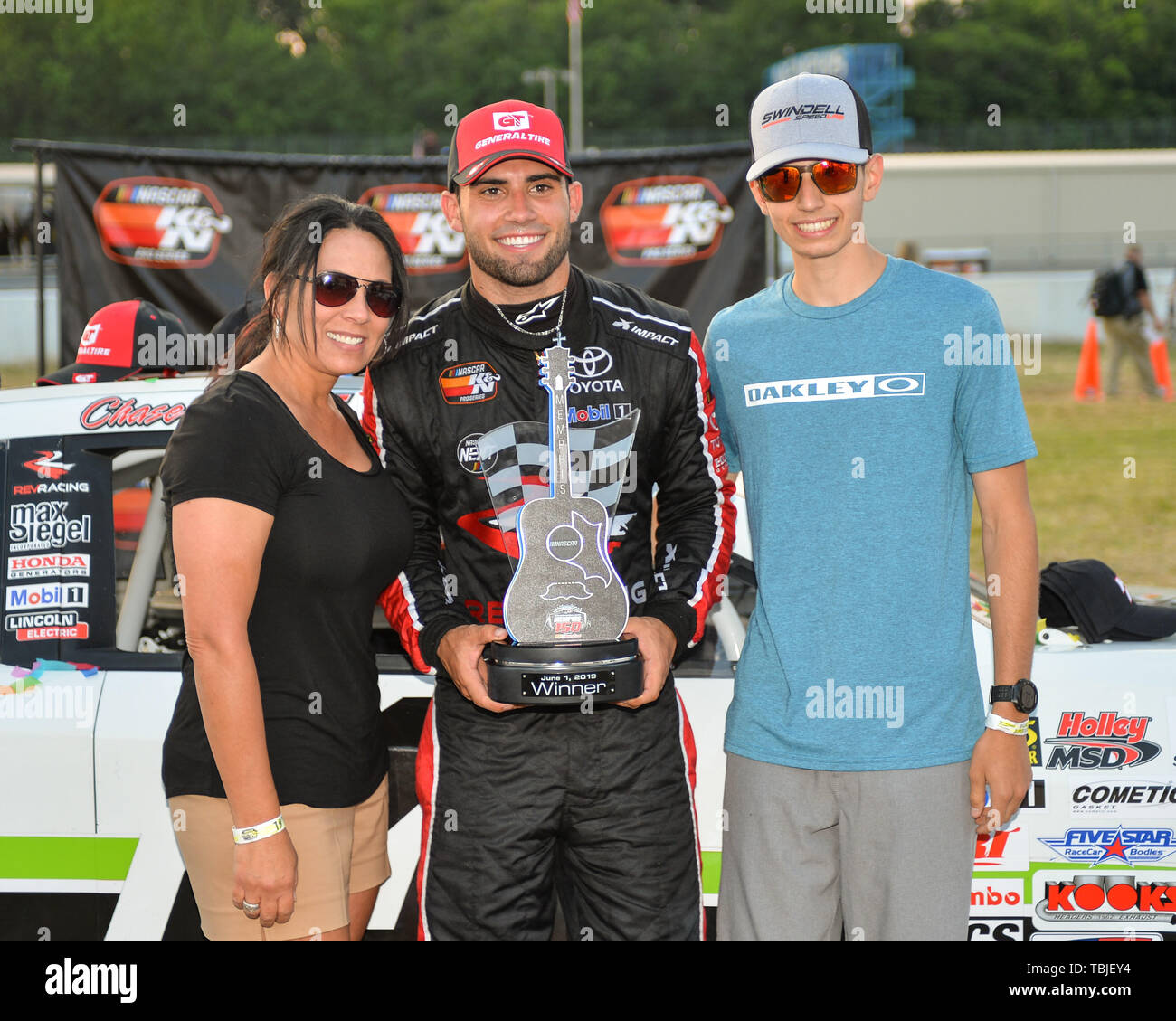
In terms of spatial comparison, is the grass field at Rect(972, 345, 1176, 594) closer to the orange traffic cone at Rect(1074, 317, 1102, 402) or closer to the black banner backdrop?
the orange traffic cone at Rect(1074, 317, 1102, 402)

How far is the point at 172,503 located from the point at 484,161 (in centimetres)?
85

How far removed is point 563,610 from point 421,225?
607 cm

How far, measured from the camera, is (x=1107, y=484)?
31.6 ft

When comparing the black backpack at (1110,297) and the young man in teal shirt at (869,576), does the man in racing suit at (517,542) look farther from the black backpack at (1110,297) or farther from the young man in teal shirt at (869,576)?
the black backpack at (1110,297)

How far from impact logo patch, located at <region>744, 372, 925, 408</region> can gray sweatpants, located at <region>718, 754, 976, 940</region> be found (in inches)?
25.9

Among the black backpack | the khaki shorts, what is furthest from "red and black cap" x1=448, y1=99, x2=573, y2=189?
A: the black backpack

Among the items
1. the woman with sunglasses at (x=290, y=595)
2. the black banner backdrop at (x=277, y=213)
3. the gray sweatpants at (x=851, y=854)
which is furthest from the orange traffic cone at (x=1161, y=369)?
the woman with sunglasses at (x=290, y=595)

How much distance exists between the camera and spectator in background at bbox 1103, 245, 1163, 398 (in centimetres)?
1344

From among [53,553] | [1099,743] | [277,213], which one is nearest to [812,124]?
[1099,743]

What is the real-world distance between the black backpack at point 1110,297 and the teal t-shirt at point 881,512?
40.6 feet

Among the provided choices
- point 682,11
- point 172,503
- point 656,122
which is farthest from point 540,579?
point 682,11

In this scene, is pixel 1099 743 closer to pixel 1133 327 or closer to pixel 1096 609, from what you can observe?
pixel 1096 609

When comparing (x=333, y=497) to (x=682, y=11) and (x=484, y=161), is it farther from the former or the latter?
(x=682, y=11)

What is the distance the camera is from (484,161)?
230 cm
